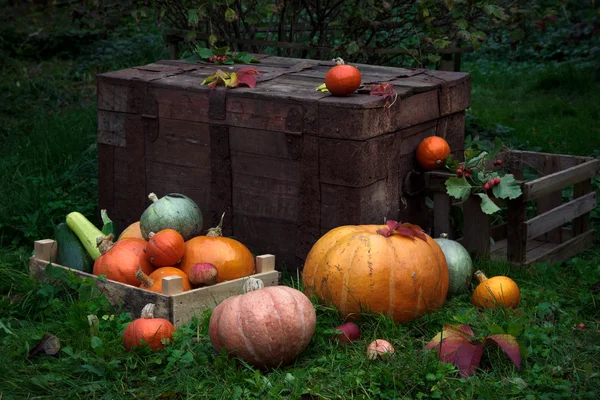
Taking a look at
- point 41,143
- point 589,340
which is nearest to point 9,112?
point 41,143

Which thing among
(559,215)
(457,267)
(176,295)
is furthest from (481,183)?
(176,295)

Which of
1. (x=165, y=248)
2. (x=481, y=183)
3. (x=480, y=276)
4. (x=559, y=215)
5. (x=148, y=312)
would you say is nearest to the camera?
(x=148, y=312)

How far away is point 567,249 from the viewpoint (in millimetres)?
4668

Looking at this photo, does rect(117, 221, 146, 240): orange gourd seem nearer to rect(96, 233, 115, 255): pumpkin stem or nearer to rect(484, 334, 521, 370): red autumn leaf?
rect(96, 233, 115, 255): pumpkin stem

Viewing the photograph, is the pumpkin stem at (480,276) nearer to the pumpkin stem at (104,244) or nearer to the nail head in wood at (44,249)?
the pumpkin stem at (104,244)

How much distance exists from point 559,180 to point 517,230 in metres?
0.43

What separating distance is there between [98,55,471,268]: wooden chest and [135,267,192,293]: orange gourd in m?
0.68

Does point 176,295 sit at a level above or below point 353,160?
below

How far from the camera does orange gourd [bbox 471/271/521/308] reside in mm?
3766

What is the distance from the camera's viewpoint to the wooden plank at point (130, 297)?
3664mm

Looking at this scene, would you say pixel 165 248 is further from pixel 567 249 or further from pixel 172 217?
pixel 567 249

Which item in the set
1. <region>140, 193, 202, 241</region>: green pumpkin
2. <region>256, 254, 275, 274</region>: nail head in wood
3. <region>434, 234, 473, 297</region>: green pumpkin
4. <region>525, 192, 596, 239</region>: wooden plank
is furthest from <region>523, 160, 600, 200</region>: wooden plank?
<region>140, 193, 202, 241</region>: green pumpkin

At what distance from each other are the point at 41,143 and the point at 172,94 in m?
2.09

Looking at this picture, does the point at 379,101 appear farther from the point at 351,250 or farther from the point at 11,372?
the point at 11,372
